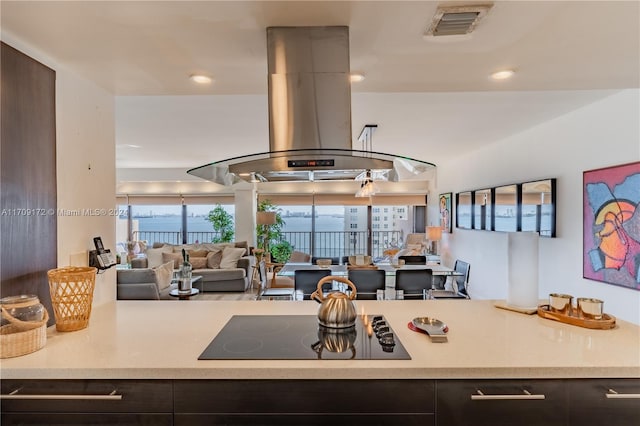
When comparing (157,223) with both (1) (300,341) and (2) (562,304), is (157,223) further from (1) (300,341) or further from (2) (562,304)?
(2) (562,304)

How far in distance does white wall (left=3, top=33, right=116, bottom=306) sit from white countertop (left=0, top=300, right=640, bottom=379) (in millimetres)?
414

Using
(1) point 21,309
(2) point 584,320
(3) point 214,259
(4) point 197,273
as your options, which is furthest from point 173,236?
(2) point 584,320

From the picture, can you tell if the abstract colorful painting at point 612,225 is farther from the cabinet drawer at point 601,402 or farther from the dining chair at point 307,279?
the dining chair at point 307,279

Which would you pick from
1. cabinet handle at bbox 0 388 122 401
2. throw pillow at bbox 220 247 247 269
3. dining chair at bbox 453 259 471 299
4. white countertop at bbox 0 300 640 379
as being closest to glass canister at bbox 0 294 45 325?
white countertop at bbox 0 300 640 379

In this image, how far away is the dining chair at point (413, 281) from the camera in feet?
12.8

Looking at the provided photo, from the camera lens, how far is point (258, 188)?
7965mm

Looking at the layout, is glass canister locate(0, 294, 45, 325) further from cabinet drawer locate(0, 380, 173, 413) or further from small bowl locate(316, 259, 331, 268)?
small bowl locate(316, 259, 331, 268)

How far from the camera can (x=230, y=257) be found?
19.8 ft

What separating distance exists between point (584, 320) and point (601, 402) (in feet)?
1.63

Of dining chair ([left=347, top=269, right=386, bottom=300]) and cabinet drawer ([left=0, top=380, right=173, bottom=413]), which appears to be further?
dining chair ([left=347, top=269, right=386, bottom=300])

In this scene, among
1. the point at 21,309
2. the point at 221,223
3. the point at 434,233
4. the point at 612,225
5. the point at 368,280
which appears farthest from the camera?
the point at 221,223

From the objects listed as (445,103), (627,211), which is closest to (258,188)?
(445,103)

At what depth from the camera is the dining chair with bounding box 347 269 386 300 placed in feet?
12.6

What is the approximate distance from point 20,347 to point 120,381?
1.42ft
